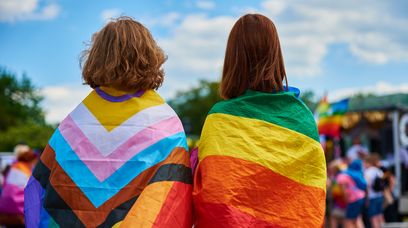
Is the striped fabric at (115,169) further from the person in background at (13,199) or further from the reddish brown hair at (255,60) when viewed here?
the person in background at (13,199)

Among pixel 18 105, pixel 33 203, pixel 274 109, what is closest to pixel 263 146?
pixel 274 109

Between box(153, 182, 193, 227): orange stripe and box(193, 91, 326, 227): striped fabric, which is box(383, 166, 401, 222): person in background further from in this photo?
box(153, 182, 193, 227): orange stripe

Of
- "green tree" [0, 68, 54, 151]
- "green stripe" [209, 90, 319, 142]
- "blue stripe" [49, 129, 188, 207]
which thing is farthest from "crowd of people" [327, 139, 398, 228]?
"green tree" [0, 68, 54, 151]

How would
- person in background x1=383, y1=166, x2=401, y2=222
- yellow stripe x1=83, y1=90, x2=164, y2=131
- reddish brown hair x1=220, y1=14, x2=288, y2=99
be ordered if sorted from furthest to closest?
person in background x1=383, y1=166, x2=401, y2=222 → reddish brown hair x1=220, y1=14, x2=288, y2=99 → yellow stripe x1=83, y1=90, x2=164, y2=131

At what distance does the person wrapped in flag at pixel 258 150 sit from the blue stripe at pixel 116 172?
0.73ft

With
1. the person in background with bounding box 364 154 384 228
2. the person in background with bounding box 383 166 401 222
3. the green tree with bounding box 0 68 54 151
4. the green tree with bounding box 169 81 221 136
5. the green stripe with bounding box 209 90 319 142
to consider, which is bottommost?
the green tree with bounding box 169 81 221 136

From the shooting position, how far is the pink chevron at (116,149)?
10.4 feet

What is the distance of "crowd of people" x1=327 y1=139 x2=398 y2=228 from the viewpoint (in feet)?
36.5

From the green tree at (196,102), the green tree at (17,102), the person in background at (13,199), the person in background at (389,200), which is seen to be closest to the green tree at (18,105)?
the green tree at (17,102)

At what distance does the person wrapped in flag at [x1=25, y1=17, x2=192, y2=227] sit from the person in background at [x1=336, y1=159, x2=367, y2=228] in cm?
828

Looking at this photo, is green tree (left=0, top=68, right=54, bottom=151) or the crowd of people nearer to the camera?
the crowd of people

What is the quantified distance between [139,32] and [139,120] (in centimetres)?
49

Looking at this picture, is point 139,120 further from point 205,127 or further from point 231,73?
point 231,73

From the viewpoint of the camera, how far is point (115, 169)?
3.15 m
